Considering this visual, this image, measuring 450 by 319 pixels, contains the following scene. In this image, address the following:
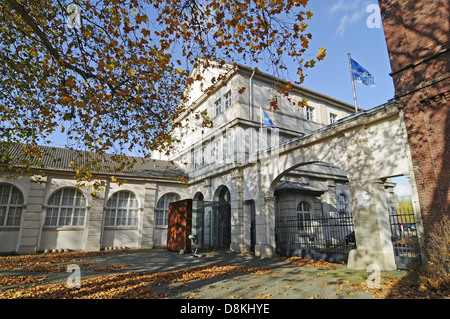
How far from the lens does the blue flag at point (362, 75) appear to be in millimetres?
13859

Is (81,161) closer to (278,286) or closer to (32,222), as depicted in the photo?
(32,222)

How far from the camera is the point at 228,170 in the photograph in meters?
17.0

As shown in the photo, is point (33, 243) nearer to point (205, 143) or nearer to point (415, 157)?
point (205, 143)

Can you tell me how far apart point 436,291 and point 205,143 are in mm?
17641

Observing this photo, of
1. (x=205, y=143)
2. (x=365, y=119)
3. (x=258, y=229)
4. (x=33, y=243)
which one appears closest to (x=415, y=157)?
(x=365, y=119)

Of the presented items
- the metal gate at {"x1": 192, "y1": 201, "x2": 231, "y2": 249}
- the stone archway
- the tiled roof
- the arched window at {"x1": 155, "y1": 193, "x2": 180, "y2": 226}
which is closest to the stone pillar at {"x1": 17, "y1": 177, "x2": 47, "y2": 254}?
the tiled roof

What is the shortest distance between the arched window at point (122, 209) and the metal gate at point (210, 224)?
614 cm

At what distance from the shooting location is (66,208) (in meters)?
18.4

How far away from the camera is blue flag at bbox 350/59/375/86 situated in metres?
13.9

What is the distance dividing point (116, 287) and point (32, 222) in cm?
1427

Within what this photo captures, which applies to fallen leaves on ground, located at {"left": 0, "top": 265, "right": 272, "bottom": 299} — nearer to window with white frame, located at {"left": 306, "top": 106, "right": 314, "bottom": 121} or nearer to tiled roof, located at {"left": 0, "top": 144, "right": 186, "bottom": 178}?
tiled roof, located at {"left": 0, "top": 144, "right": 186, "bottom": 178}

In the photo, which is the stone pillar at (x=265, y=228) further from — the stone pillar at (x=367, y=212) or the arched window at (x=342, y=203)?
the arched window at (x=342, y=203)

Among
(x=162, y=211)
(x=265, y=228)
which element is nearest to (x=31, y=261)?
(x=162, y=211)

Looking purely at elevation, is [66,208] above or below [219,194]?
below
